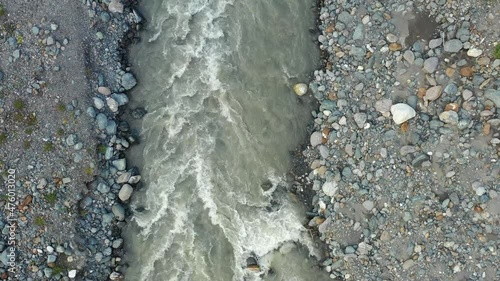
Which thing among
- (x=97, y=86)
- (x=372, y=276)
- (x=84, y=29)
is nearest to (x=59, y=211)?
(x=97, y=86)

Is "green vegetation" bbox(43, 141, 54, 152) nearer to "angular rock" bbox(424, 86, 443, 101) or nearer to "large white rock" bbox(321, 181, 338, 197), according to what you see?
"large white rock" bbox(321, 181, 338, 197)

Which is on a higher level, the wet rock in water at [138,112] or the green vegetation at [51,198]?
the wet rock in water at [138,112]

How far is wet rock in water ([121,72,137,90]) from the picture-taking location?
13.2 m

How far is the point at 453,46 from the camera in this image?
39.5ft

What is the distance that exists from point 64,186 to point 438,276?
946 cm

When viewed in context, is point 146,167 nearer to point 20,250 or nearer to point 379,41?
point 20,250

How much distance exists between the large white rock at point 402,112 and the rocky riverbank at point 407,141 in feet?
0.08

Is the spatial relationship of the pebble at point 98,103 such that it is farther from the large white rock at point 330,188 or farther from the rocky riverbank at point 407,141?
the large white rock at point 330,188

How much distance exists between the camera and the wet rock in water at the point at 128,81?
13219 mm

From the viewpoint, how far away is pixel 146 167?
13.2 m

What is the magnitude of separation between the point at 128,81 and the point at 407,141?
7.34 metres

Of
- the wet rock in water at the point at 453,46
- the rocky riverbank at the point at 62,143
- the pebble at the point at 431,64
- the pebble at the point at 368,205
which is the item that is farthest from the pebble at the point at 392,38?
the rocky riverbank at the point at 62,143

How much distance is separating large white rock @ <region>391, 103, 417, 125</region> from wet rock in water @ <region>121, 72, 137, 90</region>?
22.2 feet

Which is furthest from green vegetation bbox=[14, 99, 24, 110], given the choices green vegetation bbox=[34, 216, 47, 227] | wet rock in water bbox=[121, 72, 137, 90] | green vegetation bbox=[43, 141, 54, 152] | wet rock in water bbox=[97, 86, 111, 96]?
green vegetation bbox=[34, 216, 47, 227]
